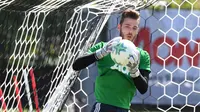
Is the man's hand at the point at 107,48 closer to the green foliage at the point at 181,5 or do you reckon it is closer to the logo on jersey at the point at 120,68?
the logo on jersey at the point at 120,68

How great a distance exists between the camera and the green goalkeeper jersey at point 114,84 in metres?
2.86

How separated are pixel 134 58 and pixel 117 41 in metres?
0.10

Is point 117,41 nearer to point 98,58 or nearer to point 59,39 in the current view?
point 98,58

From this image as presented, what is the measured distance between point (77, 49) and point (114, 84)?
111 centimetres

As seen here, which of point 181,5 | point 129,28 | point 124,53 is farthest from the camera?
point 181,5

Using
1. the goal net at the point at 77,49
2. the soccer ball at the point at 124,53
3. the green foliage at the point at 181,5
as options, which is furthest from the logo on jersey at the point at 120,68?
the green foliage at the point at 181,5

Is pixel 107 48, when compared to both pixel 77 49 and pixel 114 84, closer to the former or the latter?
pixel 114 84

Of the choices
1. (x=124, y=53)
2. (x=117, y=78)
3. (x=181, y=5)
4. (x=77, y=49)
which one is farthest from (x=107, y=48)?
(x=181, y=5)

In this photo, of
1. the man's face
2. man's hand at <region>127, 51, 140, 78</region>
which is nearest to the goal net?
the man's face

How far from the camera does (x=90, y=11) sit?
407cm

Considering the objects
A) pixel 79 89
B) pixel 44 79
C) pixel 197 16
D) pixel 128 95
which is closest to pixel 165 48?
pixel 197 16

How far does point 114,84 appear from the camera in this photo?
287 centimetres

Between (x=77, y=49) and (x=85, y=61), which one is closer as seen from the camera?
(x=85, y=61)

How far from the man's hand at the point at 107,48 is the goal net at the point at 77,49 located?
65 cm
